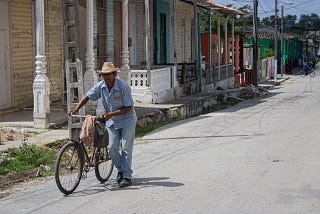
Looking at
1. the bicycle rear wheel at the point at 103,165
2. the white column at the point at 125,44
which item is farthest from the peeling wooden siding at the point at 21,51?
the bicycle rear wheel at the point at 103,165

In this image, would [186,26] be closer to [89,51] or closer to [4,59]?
[89,51]

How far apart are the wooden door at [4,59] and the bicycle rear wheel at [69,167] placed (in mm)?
7549

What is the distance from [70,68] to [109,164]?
3.77m

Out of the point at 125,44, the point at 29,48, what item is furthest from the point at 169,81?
the point at 29,48

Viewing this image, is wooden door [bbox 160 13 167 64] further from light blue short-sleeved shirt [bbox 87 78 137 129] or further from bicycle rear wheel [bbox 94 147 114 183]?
light blue short-sleeved shirt [bbox 87 78 137 129]

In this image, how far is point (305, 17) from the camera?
141 metres

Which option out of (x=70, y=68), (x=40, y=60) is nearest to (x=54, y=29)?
(x=40, y=60)

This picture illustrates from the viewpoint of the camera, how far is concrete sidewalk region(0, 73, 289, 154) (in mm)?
11438

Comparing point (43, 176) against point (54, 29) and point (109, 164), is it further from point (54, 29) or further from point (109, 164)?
point (54, 29)

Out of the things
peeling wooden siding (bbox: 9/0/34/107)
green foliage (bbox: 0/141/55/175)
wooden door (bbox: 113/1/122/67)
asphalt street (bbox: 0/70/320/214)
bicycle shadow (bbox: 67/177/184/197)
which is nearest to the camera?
asphalt street (bbox: 0/70/320/214)

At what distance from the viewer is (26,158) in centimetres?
989

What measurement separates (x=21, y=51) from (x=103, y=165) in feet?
26.6

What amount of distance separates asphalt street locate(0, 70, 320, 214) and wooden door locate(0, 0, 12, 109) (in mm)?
3984

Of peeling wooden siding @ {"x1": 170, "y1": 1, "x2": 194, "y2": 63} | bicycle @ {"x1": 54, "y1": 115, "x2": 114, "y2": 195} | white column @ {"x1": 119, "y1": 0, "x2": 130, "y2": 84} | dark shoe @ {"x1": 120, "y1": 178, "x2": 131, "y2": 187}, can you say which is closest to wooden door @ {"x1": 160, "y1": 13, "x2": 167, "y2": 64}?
peeling wooden siding @ {"x1": 170, "y1": 1, "x2": 194, "y2": 63}
